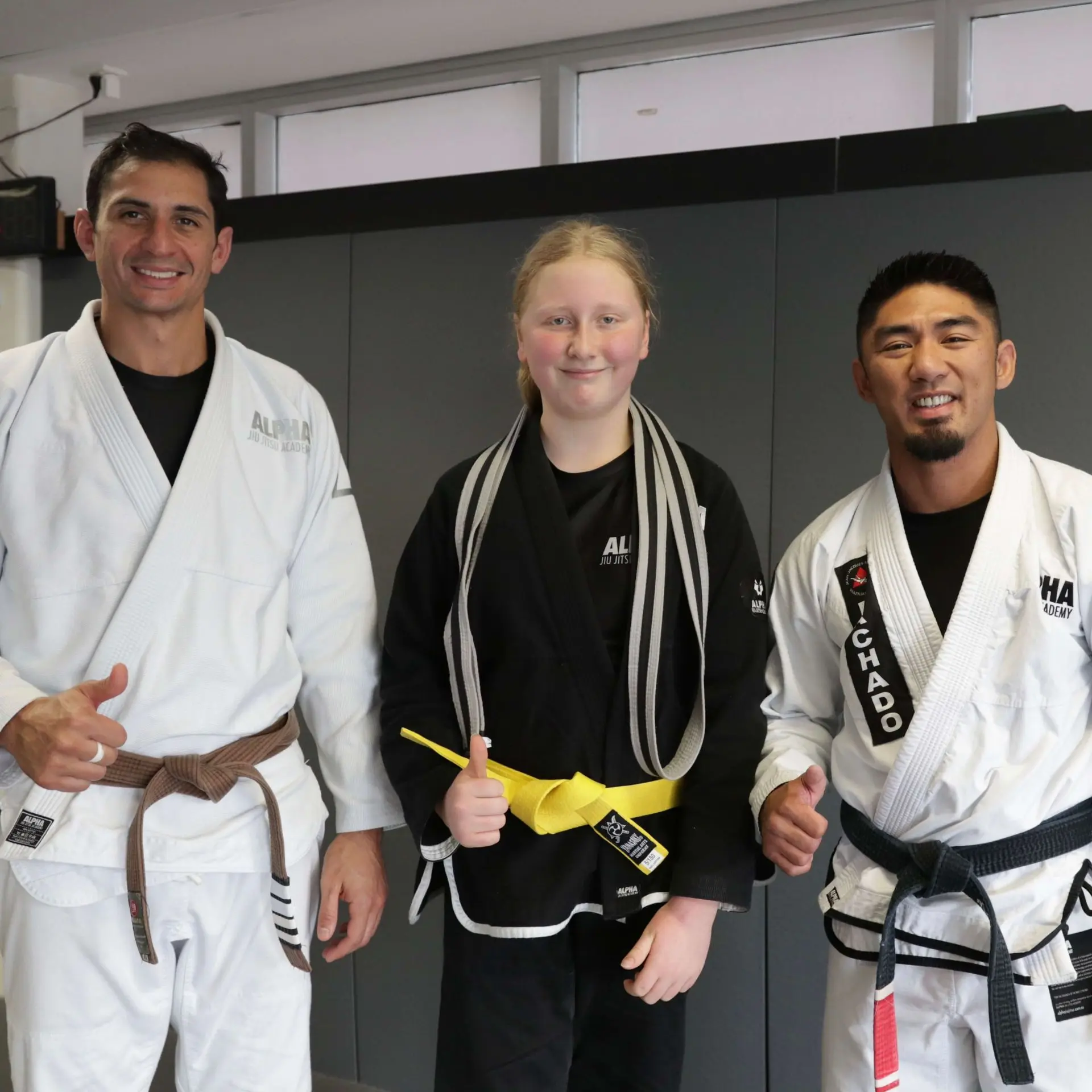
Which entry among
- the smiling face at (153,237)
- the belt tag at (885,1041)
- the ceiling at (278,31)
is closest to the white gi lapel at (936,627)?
the belt tag at (885,1041)

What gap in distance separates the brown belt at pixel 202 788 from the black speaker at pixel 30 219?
2.03m

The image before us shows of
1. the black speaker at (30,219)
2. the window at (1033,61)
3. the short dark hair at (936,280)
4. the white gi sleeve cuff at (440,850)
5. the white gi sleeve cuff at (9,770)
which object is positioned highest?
the window at (1033,61)

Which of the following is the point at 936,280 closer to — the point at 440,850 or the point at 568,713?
the point at 568,713

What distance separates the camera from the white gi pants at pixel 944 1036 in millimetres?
1501

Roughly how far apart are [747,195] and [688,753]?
1.24 m

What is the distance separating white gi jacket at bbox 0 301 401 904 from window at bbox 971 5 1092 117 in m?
1.84

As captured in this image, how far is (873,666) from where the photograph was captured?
166cm

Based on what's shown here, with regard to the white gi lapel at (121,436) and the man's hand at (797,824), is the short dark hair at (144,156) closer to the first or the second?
the white gi lapel at (121,436)

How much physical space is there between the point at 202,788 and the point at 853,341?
149 centimetres

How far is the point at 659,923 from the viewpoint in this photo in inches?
64.0

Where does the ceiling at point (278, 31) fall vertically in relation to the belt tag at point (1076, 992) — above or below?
Result: above

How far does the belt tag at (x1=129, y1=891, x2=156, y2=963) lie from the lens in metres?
1.61

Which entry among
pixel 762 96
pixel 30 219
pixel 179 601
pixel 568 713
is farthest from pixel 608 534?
pixel 30 219

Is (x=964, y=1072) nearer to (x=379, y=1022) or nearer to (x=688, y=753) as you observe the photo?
(x=688, y=753)
